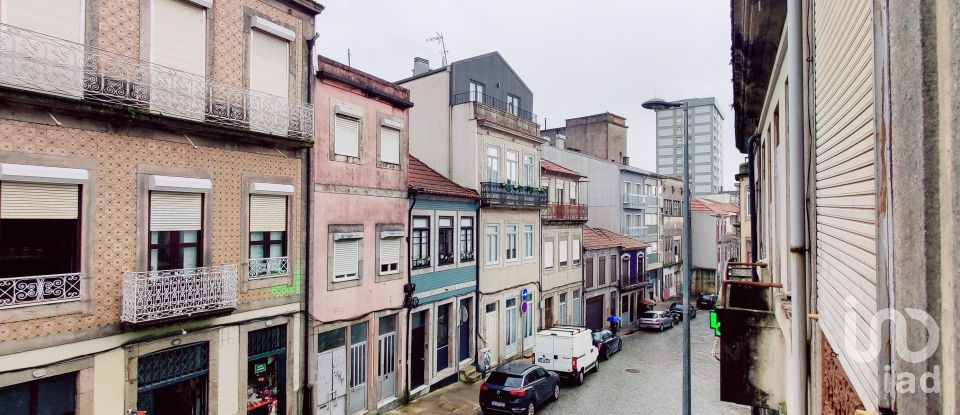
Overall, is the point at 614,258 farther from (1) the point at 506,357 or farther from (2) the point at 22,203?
(2) the point at 22,203

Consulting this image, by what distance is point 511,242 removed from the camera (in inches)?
993

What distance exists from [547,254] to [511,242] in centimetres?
424

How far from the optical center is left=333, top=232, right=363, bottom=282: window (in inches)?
621

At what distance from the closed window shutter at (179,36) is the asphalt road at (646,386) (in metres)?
15.4

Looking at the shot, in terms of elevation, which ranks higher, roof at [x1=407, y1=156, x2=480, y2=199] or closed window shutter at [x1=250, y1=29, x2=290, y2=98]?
closed window shutter at [x1=250, y1=29, x2=290, y2=98]

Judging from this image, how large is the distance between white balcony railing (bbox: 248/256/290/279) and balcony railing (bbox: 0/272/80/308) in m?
3.78

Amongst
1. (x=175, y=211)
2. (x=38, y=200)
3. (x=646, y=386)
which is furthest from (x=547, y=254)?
(x=38, y=200)

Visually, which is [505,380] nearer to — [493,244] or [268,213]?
[493,244]

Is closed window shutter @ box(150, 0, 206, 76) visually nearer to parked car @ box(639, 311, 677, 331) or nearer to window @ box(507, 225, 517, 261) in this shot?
window @ box(507, 225, 517, 261)

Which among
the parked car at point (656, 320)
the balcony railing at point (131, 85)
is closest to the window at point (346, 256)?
the balcony railing at point (131, 85)

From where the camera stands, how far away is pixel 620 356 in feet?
89.7

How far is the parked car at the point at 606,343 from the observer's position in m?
26.1

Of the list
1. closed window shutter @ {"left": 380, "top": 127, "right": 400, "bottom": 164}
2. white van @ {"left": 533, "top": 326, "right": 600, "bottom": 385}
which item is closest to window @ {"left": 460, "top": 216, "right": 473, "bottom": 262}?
closed window shutter @ {"left": 380, "top": 127, "right": 400, "bottom": 164}

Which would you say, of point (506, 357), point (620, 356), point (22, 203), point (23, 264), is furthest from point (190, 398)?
point (620, 356)
